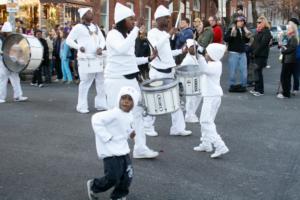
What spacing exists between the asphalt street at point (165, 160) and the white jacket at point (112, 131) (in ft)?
2.11

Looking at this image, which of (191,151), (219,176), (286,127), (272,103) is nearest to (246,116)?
(286,127)

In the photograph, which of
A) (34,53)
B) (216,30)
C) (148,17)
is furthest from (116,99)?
(148,17)

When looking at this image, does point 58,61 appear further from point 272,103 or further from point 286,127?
point 286,127

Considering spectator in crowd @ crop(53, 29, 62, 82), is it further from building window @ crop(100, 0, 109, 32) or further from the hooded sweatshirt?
the hooded sweatshirt

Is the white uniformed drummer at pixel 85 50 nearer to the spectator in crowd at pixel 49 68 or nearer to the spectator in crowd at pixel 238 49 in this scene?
the spectator in crowd at pixel 238 49

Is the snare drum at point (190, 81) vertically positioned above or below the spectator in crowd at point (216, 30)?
below

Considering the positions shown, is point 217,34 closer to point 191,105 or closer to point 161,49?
point 191,105

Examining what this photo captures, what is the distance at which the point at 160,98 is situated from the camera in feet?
22.2

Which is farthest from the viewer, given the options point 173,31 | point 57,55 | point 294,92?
point 57,55

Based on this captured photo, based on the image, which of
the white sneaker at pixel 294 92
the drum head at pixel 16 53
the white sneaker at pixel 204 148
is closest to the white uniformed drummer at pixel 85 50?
the drum head at pixel 16 53

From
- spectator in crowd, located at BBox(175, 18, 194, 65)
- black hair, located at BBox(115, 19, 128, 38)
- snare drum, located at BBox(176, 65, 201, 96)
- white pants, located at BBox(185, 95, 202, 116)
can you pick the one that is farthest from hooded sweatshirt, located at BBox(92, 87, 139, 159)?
spectator in crowd, located at BBox(175, 18, 194, 65)

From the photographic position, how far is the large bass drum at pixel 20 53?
11.7 meters

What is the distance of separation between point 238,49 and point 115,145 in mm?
9084

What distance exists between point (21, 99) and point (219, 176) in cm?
697
